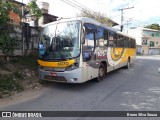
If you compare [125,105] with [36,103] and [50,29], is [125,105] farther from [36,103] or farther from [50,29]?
[50,29]

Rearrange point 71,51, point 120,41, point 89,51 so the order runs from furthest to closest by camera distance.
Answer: point 120,41
point 89,51
point 71,51

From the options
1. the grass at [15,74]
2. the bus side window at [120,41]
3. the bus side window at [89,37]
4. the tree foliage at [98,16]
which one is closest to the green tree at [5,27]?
the grass at [15,74]

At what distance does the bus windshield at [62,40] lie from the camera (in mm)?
7453

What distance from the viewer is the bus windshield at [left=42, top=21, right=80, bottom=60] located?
24.5 feet

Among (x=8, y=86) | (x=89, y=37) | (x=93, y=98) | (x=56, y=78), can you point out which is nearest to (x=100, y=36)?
(x=89, y=37)

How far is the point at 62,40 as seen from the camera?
7.71m

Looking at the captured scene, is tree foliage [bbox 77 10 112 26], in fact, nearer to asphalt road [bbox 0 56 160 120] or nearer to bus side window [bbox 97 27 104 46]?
bus side window [bbox 97 27 104 46]

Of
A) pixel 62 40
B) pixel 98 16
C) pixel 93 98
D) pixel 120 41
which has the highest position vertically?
pixel 98 16

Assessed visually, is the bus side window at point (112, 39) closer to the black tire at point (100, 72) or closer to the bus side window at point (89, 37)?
the black tire at point (100, 72)

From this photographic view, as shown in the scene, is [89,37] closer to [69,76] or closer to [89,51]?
[89,51]

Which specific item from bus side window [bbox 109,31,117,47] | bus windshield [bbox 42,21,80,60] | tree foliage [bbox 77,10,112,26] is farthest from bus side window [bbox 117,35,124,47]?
tree foliage [bbox 77,10,112,26]

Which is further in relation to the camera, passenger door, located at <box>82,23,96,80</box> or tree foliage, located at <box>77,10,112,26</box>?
tree foliage, located at <box>77,10,112,26</box>

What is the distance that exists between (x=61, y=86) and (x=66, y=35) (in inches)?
90.0

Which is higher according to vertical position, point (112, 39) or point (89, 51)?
point (112, 39)
